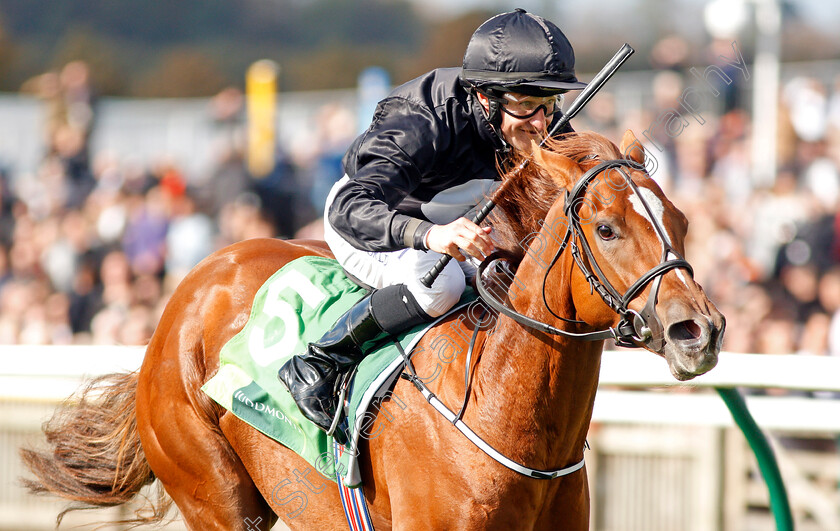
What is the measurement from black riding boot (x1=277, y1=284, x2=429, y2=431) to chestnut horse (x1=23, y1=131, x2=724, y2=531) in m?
0.13

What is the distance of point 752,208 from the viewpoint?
6180 millimetres

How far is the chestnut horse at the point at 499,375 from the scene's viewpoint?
2.40 metres

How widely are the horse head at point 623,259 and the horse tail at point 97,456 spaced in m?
2.10

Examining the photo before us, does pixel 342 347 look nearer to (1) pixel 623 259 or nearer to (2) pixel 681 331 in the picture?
(1) pixel 623 259

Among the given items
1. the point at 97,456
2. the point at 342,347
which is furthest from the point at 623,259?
the point at 97,456

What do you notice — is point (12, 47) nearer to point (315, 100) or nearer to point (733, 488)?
point (315, 100)

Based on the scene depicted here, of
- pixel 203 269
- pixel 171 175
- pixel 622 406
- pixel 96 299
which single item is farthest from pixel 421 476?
pixel 171 175

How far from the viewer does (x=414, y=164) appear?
295 centimetres

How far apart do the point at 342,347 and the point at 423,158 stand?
0.65 metres

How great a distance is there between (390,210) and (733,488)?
217 cm

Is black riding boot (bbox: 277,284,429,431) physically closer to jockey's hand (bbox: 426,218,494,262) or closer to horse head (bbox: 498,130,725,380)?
jockey's hand (bbox: 426,218,494,262)

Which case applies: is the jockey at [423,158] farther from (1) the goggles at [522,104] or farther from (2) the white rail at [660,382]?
(2) the white rail at [660,382]

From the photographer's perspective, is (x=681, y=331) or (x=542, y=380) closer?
(x=681, y=331)

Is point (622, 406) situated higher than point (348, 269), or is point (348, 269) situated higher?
point (348, 269)
